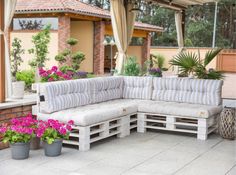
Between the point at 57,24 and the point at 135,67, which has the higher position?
the point at 57,24

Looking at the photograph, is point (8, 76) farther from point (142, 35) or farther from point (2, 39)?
point (142, 35)

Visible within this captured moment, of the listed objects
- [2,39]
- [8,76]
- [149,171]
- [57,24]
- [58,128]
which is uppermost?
[57,24]

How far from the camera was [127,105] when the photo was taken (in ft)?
21.6

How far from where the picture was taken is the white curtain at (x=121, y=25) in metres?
8.56

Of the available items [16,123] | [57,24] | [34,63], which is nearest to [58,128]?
[16,123]

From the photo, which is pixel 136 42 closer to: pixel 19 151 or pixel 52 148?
pixel 52 148

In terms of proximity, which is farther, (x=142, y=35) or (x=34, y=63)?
(x=142, y=35)

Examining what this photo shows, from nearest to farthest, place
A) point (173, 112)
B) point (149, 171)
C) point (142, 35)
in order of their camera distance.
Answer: point (149, 171) < point (173, 112) < point (142, 35)

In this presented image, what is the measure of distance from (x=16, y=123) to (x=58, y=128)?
1.81ft

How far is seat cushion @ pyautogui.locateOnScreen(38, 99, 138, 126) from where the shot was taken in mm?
5418

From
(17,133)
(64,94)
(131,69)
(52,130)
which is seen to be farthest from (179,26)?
(17,133)

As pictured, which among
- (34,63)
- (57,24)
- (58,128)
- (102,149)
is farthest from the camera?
(57,24)

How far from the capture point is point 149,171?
15.1ft

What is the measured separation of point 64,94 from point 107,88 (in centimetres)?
127
